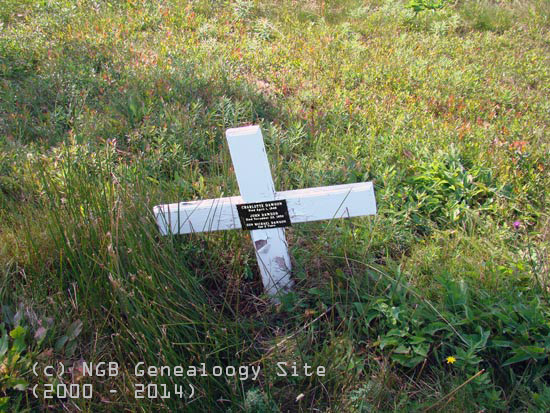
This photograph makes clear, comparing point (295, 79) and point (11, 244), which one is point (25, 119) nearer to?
point (11, 244)

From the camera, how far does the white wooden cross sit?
2.46 meters

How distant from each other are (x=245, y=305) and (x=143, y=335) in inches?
31.4

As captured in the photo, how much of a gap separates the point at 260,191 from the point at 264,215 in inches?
5.6

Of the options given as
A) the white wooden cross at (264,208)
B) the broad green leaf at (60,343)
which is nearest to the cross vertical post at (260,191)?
the white wooden cross at (264,208)

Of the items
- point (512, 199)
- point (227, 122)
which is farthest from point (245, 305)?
point (512, 199)

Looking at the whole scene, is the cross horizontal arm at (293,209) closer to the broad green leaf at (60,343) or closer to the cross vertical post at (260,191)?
the cross vertical post at (260,191)

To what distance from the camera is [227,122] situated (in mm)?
4117

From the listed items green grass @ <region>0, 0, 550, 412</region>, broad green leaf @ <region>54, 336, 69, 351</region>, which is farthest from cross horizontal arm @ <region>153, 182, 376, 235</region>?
broad green leaf @ <region>54, 336, 69, 351</region>

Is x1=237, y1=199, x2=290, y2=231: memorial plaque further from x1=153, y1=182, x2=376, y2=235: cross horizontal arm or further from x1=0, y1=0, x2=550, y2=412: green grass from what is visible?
x1=0, y1=0, x2=550, y2=412: green grass

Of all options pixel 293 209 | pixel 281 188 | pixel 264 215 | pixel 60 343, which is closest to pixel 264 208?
pixel 264 215

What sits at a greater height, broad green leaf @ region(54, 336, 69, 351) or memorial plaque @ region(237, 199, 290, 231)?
memorial plaque @ region(237, 199, 290, 231)

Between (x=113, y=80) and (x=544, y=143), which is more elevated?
(x=113, y=80)

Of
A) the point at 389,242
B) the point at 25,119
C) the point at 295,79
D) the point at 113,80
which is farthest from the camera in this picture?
the point at 295,79

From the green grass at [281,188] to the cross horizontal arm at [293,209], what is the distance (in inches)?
5.1
